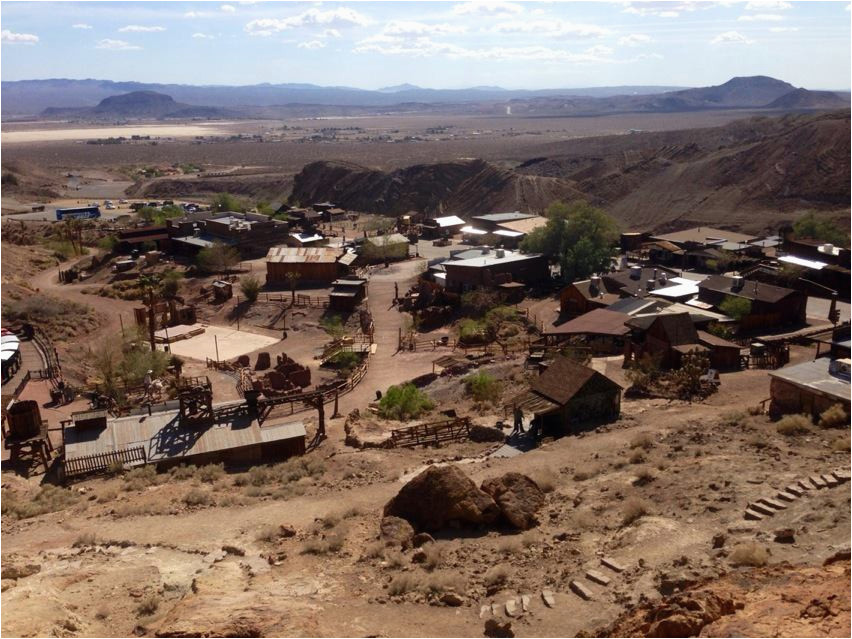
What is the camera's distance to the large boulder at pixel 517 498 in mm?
17547

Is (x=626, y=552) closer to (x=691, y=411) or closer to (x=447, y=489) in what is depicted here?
(x=447, y=489)

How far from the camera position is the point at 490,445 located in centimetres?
2564

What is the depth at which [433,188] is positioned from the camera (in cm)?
10169

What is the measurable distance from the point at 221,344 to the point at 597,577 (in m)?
33.8

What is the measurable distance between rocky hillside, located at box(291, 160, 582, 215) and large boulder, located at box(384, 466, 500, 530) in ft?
247

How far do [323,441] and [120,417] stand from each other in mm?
7242

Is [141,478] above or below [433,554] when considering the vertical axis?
below

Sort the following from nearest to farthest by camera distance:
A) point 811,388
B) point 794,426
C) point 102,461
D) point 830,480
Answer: point 830,480
point 794,426
point 811,388
point 102,461

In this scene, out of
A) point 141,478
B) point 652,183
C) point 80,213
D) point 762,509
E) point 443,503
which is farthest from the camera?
point 652,183

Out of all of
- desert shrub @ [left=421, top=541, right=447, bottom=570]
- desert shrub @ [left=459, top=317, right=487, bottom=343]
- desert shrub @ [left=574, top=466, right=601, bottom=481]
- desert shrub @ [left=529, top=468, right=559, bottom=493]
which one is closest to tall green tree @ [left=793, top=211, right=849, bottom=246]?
desert shrub @ [left=459, top=317, right=487, bottom=343]

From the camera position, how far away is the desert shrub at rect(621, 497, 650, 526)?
16.8m

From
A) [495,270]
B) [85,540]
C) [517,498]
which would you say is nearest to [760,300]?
[495,270]

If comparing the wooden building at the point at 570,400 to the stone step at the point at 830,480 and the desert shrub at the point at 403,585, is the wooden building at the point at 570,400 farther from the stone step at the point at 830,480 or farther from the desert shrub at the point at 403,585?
the desert shrub at the point at 403,585

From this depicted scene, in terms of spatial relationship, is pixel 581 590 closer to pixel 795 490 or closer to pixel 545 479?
pixel 795 490
